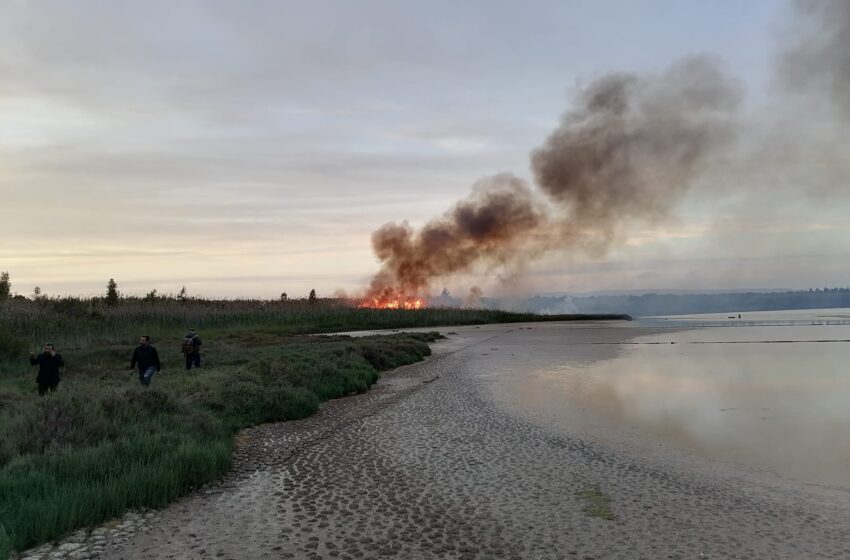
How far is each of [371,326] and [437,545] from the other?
190ft

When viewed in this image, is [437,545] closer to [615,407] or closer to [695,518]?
[695,518]

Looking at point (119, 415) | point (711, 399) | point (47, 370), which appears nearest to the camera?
point (119, 415)

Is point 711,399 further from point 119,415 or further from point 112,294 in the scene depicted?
point 112,294

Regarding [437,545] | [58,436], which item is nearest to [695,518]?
[437,545]

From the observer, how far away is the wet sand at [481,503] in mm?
6645

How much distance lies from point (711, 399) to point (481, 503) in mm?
12037

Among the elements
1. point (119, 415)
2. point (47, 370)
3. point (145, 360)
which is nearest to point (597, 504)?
point (119, 415)

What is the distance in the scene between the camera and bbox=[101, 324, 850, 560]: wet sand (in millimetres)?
6645

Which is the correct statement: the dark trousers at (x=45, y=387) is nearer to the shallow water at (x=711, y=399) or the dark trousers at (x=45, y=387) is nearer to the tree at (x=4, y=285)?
the shallow water at (x=711, y=399)

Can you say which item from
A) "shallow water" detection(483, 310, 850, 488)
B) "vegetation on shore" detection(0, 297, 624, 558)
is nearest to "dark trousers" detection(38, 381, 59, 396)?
"vegetation on shore" detection(0, 297, 624, 558)

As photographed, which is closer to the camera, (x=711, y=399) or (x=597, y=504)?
(x=597, y=504)

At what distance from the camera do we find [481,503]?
811 centimetres

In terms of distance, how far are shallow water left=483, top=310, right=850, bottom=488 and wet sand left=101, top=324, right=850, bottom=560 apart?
1098 mm

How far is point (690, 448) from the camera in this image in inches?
456
